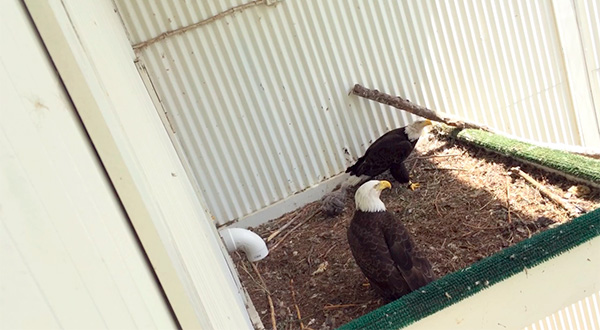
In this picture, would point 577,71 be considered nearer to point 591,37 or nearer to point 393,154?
point 591,37

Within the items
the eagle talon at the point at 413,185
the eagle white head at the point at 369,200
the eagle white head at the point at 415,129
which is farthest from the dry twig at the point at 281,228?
the eagle white head at the point at 369,200

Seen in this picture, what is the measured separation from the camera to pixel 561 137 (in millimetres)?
5922

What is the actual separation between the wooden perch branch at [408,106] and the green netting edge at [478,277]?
258 cm

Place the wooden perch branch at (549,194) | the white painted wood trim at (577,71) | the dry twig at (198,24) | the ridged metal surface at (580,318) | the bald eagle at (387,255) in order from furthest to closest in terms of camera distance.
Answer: the white painted wood trim at (577,71) < the dry twig at (198,24) < the ridged metal surface at (580,318) < the wooden perch branch at (549,194) < the bald eagle at (387,255)

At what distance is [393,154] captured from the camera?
15.6ft

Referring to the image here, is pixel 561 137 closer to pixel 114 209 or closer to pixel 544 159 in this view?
pixel 544 159

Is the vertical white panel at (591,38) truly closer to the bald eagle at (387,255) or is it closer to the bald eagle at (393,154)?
the bald eagle at (393,154)

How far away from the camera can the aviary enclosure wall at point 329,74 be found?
15.6ft

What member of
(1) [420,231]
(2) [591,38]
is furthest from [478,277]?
(2) [591,38]

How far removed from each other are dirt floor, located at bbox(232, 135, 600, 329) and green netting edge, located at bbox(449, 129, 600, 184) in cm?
9

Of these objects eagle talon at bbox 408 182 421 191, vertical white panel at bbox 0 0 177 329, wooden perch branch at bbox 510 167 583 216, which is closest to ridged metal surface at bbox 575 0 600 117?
wooden perch branch at bbox 510 167 583 216

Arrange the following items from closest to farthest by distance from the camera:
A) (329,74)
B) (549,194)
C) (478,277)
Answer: (478,277) < (549,194) < (329,74)

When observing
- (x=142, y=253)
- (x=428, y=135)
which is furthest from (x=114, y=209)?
(x=428, y=135)

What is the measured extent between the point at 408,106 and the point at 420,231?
1.60 metres
